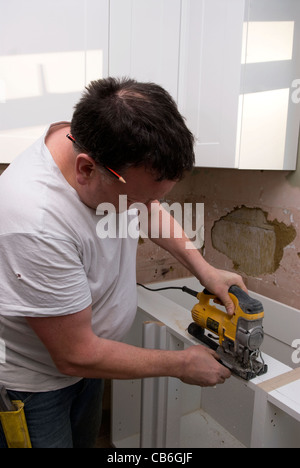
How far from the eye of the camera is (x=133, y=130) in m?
0.57

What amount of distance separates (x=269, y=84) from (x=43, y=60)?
767 mm

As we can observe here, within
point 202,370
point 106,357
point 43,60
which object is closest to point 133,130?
point 106,357

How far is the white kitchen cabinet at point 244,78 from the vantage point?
1.13m

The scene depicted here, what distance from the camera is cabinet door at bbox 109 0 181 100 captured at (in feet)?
3.90

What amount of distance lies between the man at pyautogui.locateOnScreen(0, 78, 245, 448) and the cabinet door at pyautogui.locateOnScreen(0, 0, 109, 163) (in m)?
0.36

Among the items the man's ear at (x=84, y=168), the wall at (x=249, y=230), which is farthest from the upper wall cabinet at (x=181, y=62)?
the man's ear at (x=84, y=168)

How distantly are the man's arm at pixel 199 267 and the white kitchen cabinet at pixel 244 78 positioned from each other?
361 millimetres

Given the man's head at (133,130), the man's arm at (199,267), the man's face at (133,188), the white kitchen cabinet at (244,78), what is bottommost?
the man's arm at (199,267)

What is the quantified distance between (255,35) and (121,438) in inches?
66.1

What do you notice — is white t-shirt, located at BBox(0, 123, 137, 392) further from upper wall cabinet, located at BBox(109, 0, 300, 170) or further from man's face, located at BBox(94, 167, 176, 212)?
upper wall cabinet, located at BBox(109, 0, 300, 170)

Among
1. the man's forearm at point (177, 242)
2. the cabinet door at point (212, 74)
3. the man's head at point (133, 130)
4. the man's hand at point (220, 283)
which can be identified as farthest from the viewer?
the cabinet door at point (212, 74)

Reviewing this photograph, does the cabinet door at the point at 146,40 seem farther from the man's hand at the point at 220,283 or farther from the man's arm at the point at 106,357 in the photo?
the man's arm at the point at 106,357

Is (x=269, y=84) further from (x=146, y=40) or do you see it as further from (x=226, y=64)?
(x=146, y=40)

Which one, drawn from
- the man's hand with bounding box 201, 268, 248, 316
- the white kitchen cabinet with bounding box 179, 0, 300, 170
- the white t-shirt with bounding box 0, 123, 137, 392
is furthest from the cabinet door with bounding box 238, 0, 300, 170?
the white t-shirt with bounding box 0, 123, 137, 392
